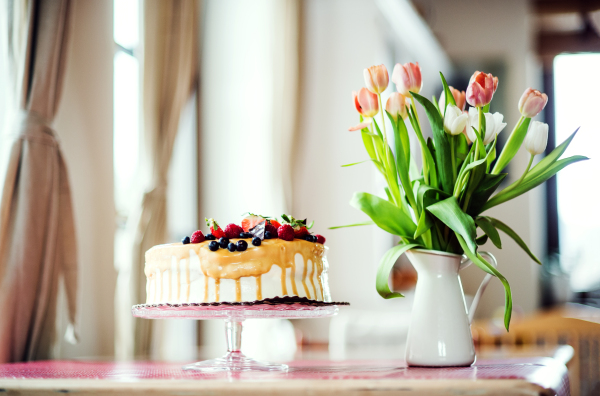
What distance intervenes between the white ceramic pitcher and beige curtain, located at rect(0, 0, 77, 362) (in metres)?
1.07

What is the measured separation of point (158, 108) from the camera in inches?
104

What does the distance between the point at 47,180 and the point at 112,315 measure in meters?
0.76

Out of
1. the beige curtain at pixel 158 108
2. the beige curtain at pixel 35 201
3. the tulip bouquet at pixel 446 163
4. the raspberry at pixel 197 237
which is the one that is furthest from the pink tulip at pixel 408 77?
the beige curtain at pixel 158 108

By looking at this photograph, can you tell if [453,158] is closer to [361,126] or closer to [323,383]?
[361,126]

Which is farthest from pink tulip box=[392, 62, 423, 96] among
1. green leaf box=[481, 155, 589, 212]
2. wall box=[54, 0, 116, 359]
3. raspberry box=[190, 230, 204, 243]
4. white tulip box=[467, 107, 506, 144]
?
wall box=[54, 0, 116, 359]

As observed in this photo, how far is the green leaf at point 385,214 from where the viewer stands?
41.9 inches

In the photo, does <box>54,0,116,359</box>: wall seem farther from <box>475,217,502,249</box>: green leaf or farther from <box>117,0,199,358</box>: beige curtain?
<box>475,217,502,249</box>: green leaf

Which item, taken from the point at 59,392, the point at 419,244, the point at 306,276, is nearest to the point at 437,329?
the point at 419,244

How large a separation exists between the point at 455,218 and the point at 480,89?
225mm

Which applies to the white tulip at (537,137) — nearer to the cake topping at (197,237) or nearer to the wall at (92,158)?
the cake topping at (197,237)

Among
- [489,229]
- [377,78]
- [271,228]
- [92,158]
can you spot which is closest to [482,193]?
[489,229]

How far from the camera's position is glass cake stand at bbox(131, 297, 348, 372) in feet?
3.40

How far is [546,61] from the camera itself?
499 cm

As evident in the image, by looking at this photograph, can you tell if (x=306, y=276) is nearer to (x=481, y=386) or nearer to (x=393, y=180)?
(x=393, y=180)
